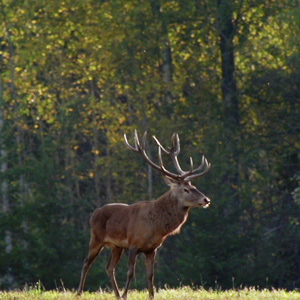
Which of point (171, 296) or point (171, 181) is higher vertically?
point (171, 181)

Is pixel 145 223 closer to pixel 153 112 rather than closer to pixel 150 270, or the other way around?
pixel 150 270

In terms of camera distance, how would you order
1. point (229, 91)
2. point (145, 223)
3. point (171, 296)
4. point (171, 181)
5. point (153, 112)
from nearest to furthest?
1. point (171, 296)
2. point (145, 223)
3. point (171, 181)
4. point (229, 91)
5. point (153, 112)

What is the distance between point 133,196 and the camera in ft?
109

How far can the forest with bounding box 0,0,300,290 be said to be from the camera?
3142 centimetres

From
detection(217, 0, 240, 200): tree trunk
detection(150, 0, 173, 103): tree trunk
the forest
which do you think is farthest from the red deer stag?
detection(150, 0, 173, 103): tree trunk

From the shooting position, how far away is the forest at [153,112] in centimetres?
3142

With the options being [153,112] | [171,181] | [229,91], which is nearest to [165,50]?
[153,112]

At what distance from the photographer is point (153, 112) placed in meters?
33.8

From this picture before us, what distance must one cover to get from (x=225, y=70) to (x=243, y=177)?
3281 mm

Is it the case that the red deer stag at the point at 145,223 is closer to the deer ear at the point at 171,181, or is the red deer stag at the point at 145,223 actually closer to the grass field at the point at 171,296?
the deer ear at the point at 171,181

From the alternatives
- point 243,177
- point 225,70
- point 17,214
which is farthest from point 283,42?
point 17,214

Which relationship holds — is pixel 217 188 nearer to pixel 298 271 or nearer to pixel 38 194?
pixel 298 271

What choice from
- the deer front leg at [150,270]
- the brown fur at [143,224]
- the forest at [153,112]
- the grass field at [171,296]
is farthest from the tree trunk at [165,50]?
the deer front leg at [150,270]

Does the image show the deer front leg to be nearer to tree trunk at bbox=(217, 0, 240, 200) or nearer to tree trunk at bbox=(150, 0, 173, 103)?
tree trunk at bbox=(217, 0, 240, 200)
